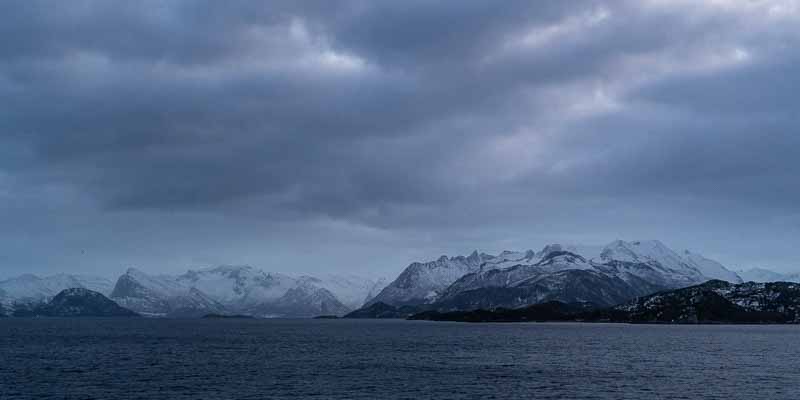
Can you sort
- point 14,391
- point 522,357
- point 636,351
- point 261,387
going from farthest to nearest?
point 636,351 → point 522,357 → point 261,387 → point 14,391

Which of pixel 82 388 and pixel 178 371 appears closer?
pixel 82 388

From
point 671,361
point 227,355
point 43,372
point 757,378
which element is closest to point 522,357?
point 671,361

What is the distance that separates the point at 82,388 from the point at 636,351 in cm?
12913

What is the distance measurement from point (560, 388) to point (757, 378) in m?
35.3

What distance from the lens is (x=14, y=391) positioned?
99062mm

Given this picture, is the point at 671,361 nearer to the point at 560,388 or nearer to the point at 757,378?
the point at 757,378

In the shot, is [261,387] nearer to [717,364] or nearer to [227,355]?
[227,355]

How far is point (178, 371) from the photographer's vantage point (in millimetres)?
127062

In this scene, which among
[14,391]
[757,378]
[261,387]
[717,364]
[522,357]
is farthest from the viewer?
[522,357]

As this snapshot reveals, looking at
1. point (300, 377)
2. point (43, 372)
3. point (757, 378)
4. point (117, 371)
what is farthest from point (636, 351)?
point (43, 372)

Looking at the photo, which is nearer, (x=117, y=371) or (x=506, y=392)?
(x=506, y=392)

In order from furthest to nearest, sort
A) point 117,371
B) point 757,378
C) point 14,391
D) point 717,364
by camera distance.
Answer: point 717,364 → point 117,371 → point 757,378 → point 14,391

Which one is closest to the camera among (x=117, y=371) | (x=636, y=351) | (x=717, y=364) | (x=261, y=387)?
(x=261, y=387)

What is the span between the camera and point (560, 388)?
10588cm
